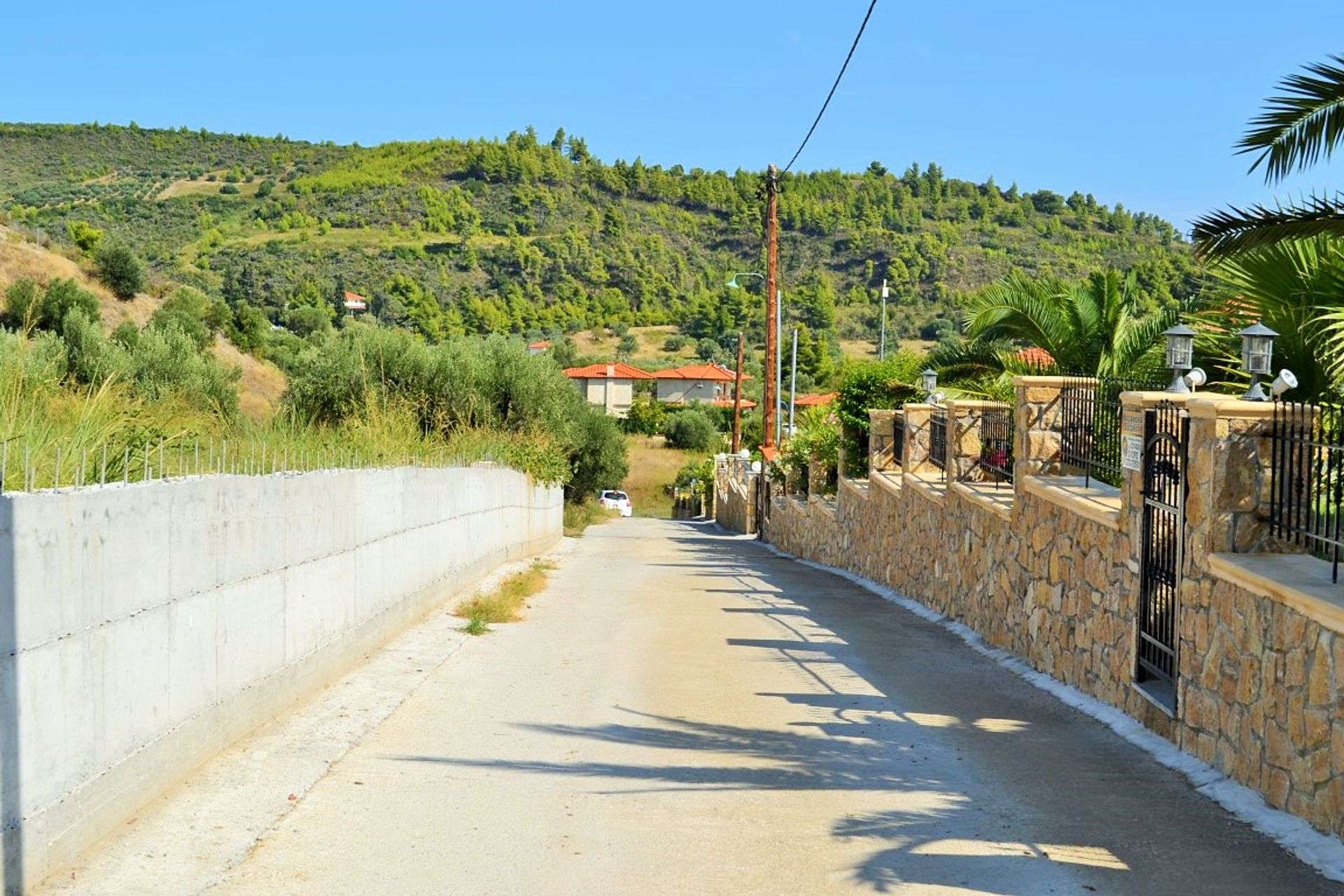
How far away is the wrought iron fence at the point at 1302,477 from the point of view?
25.7ft

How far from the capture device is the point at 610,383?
97.7 metres

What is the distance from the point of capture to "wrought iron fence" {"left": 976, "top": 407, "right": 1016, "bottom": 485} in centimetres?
1597

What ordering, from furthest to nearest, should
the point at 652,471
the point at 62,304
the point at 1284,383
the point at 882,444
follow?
the point at 652,471 < the point at 62,304 < the point at 882,444 < the point at 1284,383

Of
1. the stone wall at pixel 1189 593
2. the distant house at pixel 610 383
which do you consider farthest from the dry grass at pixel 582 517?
the distant house at pixel 610 383

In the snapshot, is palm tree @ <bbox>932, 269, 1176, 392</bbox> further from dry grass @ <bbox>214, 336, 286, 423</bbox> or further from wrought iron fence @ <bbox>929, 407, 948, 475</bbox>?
dry grass @ <bbox>214, 336, 286, 423</bbox>

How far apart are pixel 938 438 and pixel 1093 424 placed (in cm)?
659

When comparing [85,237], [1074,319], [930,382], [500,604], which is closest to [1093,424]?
[500,604]

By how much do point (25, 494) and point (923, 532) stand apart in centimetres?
1422

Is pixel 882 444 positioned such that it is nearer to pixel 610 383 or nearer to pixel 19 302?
pixel 19 302

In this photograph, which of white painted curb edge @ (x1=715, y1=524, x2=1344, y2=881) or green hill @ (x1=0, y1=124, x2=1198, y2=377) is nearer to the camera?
white painted curb edge @ (x1=715, y1=524, x2=1344, y2=881)

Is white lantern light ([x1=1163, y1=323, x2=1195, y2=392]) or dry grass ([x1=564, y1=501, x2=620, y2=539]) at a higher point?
white lantern light ([x1=1163, y1=323, x2=1195, y2=392])

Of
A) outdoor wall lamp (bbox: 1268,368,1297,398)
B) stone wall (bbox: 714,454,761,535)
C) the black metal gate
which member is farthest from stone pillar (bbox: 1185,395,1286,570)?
stone wall (bbox: 714,454,761,535)

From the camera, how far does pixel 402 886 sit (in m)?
6.01

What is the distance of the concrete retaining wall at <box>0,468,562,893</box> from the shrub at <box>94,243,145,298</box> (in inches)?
1459
